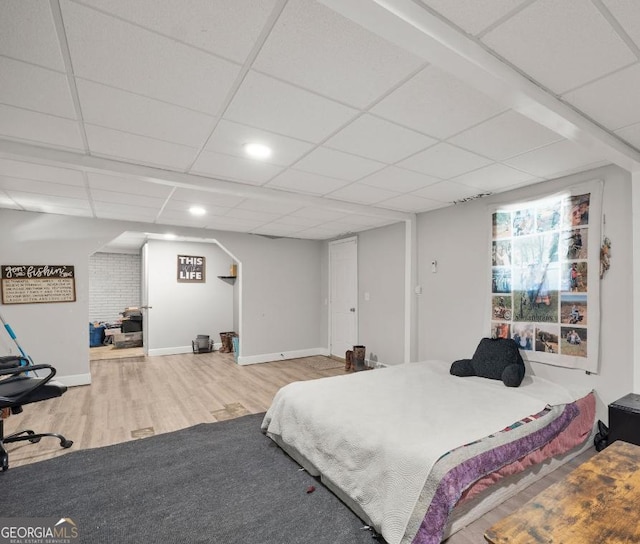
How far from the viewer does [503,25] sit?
1.30 meters

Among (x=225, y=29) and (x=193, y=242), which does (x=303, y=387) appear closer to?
(x=225, y=29)

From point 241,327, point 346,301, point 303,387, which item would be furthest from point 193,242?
point 303,387

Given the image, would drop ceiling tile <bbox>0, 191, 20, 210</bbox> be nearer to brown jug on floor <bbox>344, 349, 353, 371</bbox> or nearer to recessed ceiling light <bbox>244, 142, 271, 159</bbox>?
recessed ceiling light <bbox>244, 142, 271, 159</bbox>

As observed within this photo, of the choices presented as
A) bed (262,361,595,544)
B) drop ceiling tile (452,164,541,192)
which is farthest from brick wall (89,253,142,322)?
drop ceiling tile (452,164,541,192)

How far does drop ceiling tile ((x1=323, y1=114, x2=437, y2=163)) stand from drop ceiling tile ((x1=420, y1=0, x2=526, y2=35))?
0.76 metres

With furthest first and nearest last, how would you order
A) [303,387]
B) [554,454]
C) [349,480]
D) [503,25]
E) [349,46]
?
[303,387]
[554,454]
[349,480]
[349,46]
[503,25]

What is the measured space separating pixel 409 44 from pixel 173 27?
3.05 feet

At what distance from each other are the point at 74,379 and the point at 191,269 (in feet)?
10.1

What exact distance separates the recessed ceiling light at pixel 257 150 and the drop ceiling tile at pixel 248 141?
31mm

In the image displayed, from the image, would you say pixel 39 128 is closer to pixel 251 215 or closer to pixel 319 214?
pixel 251 215

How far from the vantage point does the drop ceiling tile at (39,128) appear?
197cm

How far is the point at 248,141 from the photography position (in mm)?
2363

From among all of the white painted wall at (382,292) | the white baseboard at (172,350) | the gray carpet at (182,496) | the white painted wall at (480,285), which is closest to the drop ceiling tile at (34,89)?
the gray carpet at (182,496)

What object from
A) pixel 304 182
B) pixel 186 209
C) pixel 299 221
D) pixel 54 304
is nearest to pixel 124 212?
pixel 186 209
